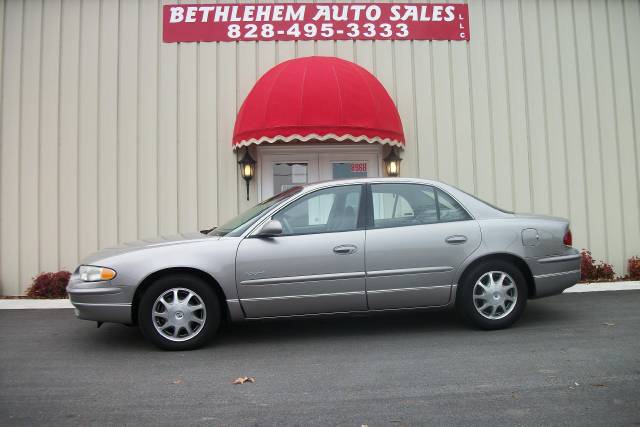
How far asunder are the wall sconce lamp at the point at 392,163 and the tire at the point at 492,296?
12.8 feet

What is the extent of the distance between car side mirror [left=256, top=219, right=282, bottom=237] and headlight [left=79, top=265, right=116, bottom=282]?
1420 millimetres

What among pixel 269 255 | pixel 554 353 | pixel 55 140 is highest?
pixel 55 140

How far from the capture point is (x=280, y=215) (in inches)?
186

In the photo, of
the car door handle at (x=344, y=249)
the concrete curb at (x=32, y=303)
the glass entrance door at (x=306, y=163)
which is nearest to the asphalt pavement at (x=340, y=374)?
the car door handle at (x=344, y=249)

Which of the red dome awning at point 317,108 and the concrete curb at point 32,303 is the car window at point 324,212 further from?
the concrete curb at point 32,303

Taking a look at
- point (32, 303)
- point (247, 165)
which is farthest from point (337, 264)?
point (32, 303)

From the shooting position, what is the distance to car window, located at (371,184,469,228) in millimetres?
4840

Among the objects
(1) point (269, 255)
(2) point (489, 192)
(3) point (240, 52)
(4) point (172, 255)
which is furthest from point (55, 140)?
(2) point (489, 192)

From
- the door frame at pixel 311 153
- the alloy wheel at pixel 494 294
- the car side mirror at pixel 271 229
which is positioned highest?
the door frame at pixel 311 153

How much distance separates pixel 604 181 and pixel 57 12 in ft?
35.1

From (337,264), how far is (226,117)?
5094 millimetres

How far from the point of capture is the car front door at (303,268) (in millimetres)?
4480

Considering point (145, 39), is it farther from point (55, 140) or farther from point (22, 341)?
point (22, 341)

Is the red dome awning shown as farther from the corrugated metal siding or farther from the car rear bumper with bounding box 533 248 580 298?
the car rear bumper with bounding box 533 248 580 298
